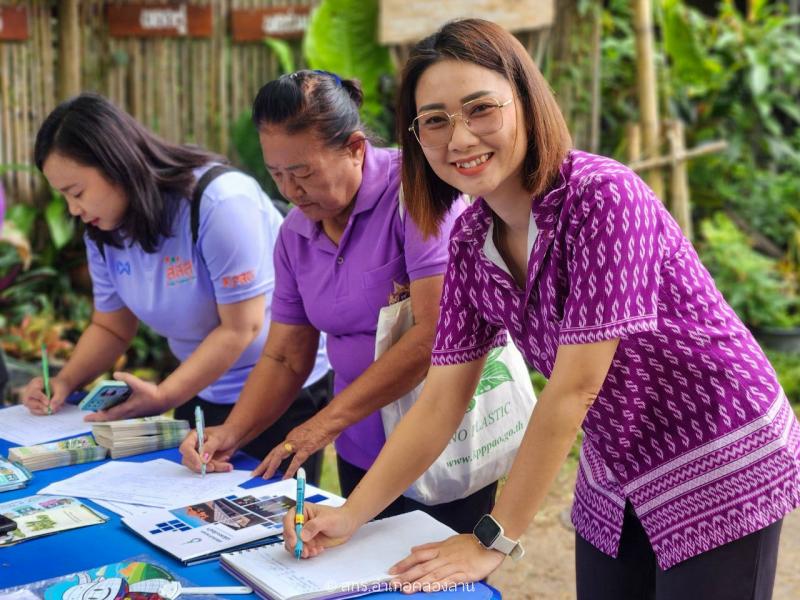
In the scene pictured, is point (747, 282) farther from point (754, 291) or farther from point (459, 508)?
point (459, 508)

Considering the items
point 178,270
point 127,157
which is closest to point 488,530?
point 178,270

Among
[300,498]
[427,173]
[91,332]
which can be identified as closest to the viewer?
[300,498]

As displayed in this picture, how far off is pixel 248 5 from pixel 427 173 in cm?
446

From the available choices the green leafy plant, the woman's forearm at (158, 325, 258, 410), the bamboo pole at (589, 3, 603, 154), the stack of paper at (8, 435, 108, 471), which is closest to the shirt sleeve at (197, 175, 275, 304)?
the woman's forearm at (158, 325, 258, 410)

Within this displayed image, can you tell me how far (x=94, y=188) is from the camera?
2516 millimetres

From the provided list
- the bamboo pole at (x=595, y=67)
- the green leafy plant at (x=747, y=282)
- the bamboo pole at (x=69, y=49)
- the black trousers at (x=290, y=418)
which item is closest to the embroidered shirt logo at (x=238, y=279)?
the black trousers at (x=290, y=418)

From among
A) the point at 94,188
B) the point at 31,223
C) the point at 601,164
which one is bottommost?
the point at 31,223

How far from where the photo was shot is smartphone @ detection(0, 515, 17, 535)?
6.11 feet

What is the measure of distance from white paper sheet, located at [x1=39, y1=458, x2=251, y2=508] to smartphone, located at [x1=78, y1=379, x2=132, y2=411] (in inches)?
11.6

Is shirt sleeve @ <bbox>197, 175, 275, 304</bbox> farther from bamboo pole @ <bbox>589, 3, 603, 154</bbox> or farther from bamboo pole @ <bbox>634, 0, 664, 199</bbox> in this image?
bamboo pole @ <bbox>634, 0, 664, 199</bbox>

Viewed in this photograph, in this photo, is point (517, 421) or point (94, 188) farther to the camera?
point (94, 188)

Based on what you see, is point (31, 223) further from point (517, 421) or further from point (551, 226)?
point (551, 226)

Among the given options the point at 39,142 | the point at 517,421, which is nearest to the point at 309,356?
the point at 517,421

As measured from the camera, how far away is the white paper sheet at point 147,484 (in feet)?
6.80
